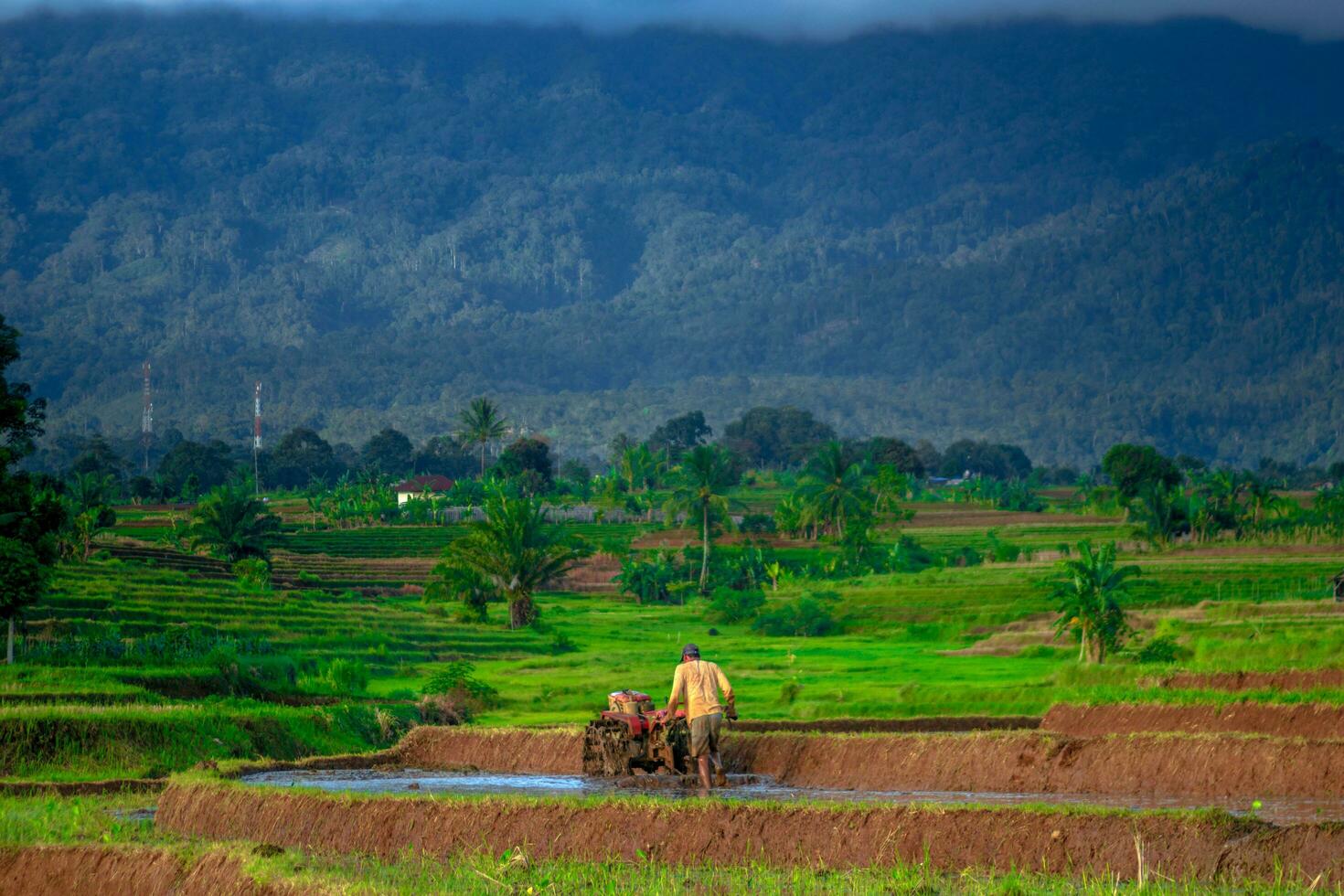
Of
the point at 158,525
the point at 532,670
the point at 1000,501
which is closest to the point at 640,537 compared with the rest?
the point at 158,525

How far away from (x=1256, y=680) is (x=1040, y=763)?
459 inches

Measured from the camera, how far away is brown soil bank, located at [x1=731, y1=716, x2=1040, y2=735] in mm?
29234

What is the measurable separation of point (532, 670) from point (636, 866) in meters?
34.6

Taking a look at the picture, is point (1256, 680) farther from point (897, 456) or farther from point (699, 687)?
point (897, 456)

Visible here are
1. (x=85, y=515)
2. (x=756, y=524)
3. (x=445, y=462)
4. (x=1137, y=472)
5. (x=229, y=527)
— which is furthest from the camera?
(x=445, y=462)

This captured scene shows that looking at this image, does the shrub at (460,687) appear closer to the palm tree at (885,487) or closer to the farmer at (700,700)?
the farmer at (700,700)

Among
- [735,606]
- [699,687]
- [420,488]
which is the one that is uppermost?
[420,488]

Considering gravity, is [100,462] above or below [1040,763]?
above

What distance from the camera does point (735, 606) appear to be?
253ft

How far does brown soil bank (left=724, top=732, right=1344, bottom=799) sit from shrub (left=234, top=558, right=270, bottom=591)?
46784 millimetres

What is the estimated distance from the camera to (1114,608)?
4897 centimetres

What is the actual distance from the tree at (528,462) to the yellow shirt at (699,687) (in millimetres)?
122896

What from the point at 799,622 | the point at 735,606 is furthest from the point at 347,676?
the point at 735,606

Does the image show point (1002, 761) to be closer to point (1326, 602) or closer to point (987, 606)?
point (1326, 602)
